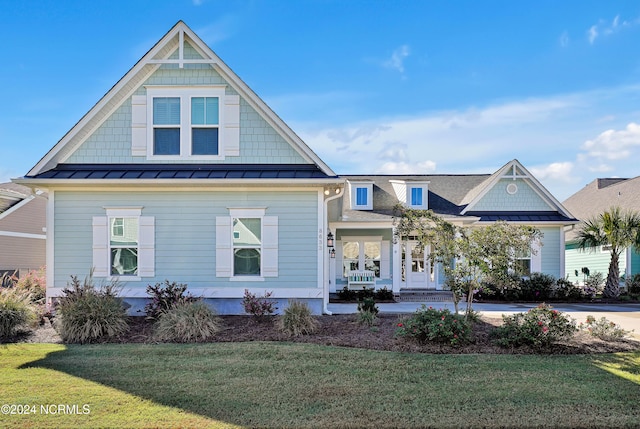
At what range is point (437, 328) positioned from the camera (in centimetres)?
802

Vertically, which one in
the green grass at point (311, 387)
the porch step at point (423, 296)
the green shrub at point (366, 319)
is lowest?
the porch step at point (423, 296)

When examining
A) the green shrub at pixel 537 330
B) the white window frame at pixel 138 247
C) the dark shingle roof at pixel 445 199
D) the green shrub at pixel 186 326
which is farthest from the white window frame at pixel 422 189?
the green shrub at pixel 186 326

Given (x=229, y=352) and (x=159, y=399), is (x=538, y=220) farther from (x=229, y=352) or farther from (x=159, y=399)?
(x=159, y=399)

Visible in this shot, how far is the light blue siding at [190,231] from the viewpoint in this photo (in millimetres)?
11492

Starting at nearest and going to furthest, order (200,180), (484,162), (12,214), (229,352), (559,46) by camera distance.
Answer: (229,352), (200,180), (559,46), (12,214), (484,162)

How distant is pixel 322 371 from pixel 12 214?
20.6 m

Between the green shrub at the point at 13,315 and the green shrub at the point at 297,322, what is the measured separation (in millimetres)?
5465

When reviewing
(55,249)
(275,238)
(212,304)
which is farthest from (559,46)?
(55,249)

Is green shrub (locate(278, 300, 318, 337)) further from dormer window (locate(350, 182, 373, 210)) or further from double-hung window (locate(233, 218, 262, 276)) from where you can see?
dormer window (locate(350, 182, 373, 210))

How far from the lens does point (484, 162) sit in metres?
26.6

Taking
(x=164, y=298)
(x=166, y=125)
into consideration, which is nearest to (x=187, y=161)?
(x=166, y=125)

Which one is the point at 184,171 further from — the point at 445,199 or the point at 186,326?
the point at 445,199

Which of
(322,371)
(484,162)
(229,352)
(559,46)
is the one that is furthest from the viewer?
(484,162)

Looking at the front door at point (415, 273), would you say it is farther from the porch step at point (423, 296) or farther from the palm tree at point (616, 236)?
the palm tree at point (616, 236)
